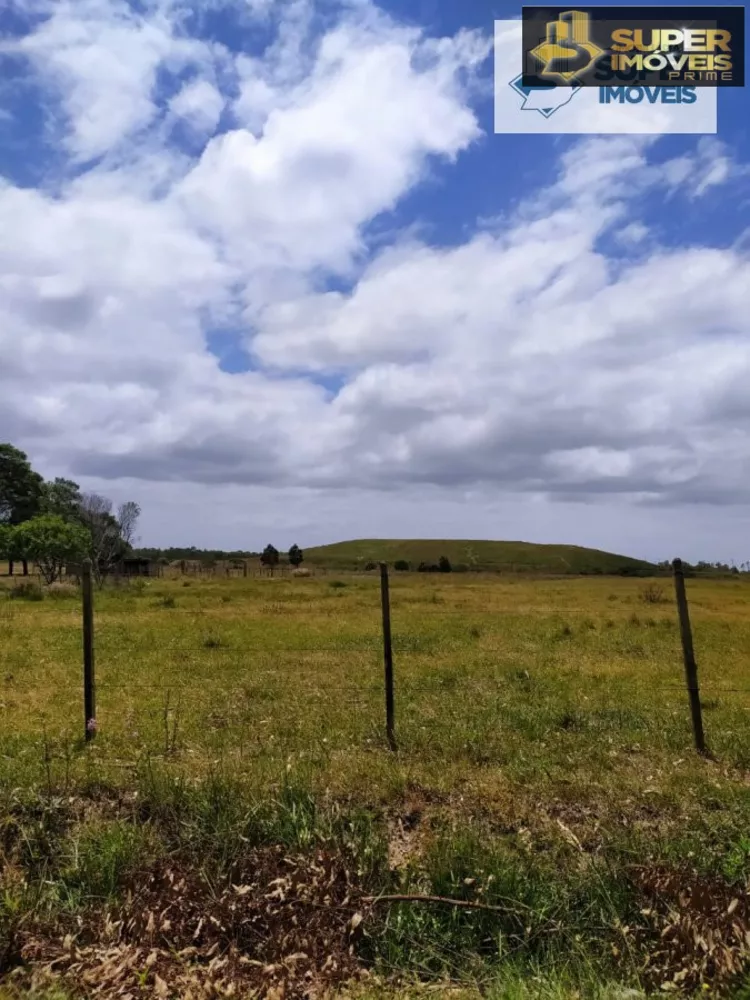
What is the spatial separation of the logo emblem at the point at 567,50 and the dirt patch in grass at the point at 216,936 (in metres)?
12.4

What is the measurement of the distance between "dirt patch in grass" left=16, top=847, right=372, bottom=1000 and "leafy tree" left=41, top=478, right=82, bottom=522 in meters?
77.1

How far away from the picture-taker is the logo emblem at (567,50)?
468 inches

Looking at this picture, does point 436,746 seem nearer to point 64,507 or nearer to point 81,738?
point 81,738

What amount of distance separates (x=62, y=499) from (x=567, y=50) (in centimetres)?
8295

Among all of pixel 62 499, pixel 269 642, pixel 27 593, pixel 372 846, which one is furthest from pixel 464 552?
pixel 372 846

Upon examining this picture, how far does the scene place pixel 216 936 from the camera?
4.20 meters

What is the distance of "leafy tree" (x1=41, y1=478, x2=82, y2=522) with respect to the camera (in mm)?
77250

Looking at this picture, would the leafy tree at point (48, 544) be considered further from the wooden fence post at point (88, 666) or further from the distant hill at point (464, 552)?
the distant hill at point (464, 552)

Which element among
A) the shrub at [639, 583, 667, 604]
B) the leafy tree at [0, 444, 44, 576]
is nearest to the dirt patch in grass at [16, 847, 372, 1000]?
the shrub at [639, 583, 667, 604]

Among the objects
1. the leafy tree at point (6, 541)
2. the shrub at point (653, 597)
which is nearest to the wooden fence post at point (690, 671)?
the shrub at point (653, 597)

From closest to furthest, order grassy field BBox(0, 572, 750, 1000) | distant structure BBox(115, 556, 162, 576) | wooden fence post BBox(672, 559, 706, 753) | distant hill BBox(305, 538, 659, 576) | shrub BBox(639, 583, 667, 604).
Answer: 1. grassy field BBox(0, 572, 750, 1000)
2. wooden fence post BBox(672, 559, 706, 753)
3. shrub BBox(639, 583, 667, 604)
4. distant structure BBox(115, 556, 162, 576)
5. distant hill BBox(305, 538, 659, 576)

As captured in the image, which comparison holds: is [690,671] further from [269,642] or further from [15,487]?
[15,487]

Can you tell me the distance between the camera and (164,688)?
11.3 m

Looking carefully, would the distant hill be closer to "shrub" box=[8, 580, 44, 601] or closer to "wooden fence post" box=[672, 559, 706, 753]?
"shrub" box=[8, 580, 44, 601]
